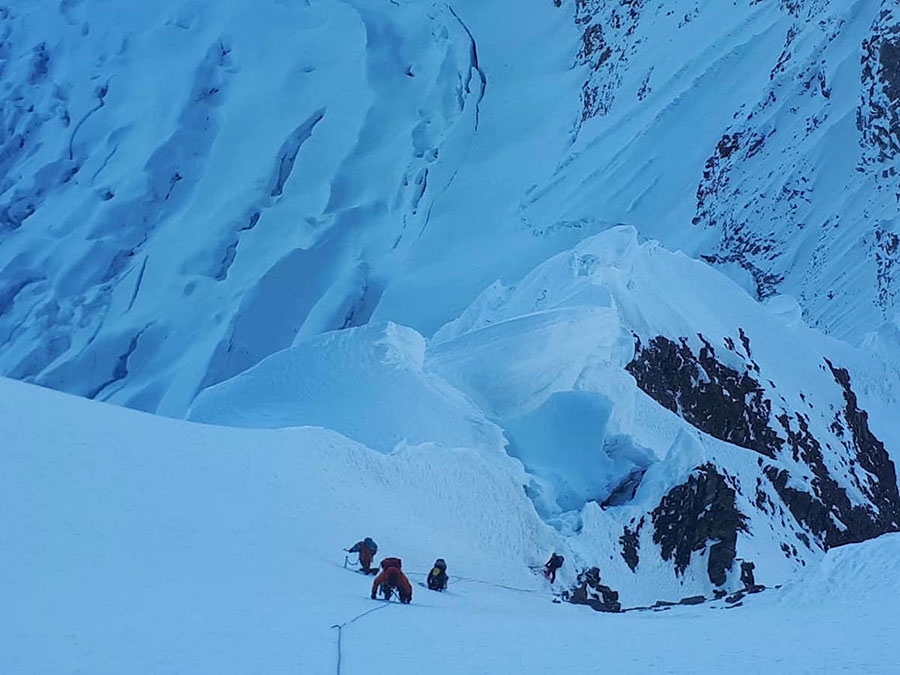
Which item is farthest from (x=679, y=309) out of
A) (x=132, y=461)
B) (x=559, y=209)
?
(x=132, y=461)

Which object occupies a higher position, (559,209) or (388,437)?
(388,437)

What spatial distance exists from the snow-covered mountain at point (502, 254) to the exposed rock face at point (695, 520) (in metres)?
0.04

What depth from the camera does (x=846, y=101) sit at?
2388 centimetres

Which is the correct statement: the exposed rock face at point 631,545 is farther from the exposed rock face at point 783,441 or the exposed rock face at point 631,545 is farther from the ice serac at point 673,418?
the exposed rock face at point 783,441

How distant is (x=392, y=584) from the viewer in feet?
21.4

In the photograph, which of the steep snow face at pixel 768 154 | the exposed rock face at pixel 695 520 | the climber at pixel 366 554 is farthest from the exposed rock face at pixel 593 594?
the steep snow face at pixel 768 154

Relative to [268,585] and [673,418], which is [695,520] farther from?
[268,585]

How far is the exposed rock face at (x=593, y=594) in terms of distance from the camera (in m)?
9.41

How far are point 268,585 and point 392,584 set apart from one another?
2.83 ft

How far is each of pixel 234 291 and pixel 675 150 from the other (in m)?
12.8

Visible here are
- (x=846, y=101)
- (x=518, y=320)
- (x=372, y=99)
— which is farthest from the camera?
A: (x=372, y=99)

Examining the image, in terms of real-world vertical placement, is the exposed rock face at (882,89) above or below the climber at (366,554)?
above

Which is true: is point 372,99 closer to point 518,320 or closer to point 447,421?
point 518,320

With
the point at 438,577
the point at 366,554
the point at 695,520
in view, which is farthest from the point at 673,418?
the point at 366,554
